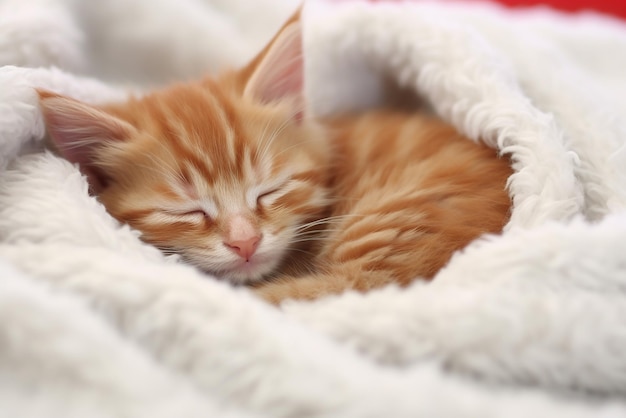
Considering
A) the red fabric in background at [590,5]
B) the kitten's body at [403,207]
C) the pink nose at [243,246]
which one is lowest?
the pink nose at [243,246]

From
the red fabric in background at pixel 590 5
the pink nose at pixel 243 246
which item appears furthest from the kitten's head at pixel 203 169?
the red fabric in background at pixel 590 5

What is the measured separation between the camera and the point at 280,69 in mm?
1155

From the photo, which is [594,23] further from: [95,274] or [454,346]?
[95,274]

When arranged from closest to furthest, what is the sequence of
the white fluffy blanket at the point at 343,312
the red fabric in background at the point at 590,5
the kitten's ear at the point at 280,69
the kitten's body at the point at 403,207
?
the white fluffy blanket at the point at 343,312
the kitten's body at the point at 403,207
the kitten's ear at the point at 280,69
the red fabric in background at the point at 590,5

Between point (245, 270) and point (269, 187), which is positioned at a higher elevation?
point (269, 187)

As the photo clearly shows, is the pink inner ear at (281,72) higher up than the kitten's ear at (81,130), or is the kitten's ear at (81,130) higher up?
the pink inner ear at (281,72)

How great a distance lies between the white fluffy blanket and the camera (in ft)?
2.08

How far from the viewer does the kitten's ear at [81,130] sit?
949 mm

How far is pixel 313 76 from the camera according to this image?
53.1 inches

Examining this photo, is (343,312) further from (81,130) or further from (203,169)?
(81,130)

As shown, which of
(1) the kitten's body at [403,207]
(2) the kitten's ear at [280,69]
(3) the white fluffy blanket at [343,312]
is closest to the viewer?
(3) the white fluffy blanket at [343,312]

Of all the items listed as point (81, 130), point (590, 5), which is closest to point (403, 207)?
point (81, 130)

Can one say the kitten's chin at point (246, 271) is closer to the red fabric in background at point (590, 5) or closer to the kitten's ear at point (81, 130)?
the kitten's ear at point (81, 130)

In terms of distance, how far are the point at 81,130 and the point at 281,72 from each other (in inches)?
15.0
